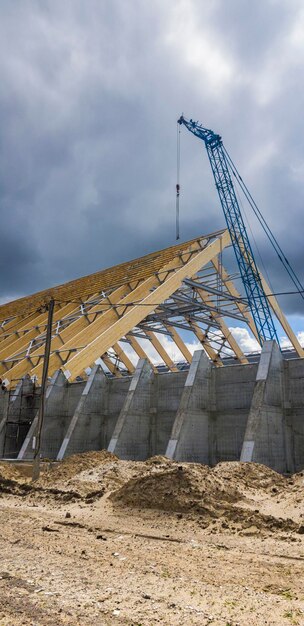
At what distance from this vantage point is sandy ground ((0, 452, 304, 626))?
4754mm

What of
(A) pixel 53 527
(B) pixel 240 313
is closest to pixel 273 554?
(A) pixel 53 527

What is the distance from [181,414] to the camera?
61.4ft

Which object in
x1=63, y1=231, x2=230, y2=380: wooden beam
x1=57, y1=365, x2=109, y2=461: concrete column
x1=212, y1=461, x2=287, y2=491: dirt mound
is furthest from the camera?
x1=57, y1=365, x2=109, y2=461: concrete column

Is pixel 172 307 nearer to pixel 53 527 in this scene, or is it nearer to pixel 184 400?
A: pixel 184 400

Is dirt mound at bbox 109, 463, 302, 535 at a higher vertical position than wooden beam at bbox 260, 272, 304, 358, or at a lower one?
lower

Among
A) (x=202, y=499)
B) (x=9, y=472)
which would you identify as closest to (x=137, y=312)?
(x=9, y=472)

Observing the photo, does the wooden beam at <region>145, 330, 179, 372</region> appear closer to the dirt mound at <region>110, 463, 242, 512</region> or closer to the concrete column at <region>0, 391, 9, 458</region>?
the concrete column at <region>0, 391, 9, 458</region>

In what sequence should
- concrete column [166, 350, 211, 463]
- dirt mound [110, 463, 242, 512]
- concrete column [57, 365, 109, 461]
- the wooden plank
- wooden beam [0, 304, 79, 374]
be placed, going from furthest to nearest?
the wooden plank, wooden beam [0, 304, 79, 374], concrete column [57, 365, 109, 461], concrete column [166, 350, 211, 463], dirt mound [110, 463, 242, 512]

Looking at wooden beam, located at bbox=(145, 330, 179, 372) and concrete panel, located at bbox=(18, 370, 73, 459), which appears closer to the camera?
concrete panel, located at bbox=(18, 370, 73, 459)

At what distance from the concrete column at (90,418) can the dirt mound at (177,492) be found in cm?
991

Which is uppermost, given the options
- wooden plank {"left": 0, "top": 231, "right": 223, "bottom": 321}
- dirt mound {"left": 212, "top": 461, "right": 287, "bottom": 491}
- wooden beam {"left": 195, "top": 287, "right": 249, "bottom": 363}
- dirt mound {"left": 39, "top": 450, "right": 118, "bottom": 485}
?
wooden plank {"left": 0, "top": 231, "right": 223, "bottom": 321}

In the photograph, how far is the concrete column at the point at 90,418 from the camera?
2155cm

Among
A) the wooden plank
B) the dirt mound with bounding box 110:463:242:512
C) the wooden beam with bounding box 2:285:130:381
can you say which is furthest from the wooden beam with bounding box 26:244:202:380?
the dirt mound with bounding box 110:463:242:512

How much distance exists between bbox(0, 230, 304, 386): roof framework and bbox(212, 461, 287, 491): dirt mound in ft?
27.2
